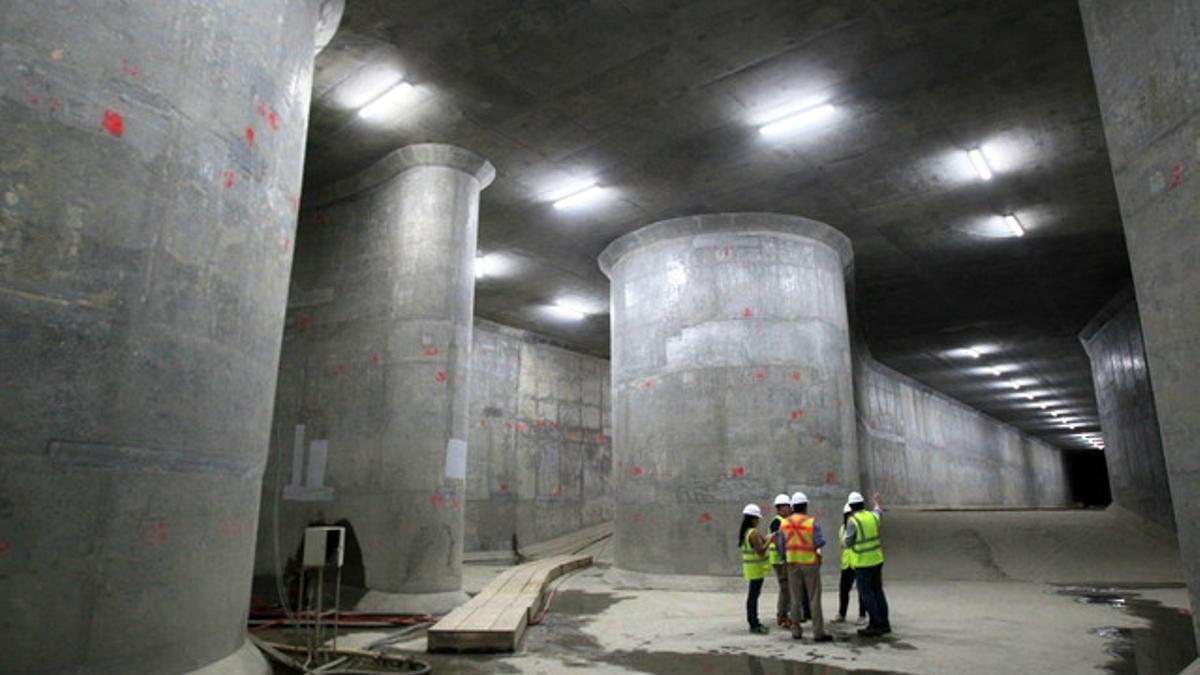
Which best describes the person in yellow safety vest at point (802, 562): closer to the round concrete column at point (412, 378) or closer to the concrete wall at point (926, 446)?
the round concrete column at point (412, 378)

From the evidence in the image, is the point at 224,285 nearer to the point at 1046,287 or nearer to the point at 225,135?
the point at 225,135

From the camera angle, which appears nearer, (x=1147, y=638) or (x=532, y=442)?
(x=1147, y=638)

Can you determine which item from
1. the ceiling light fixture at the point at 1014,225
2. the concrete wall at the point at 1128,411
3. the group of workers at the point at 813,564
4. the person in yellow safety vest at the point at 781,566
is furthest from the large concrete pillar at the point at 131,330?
the concrete wall at the point at 1128,411

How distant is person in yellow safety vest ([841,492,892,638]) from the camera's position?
859 centimetres

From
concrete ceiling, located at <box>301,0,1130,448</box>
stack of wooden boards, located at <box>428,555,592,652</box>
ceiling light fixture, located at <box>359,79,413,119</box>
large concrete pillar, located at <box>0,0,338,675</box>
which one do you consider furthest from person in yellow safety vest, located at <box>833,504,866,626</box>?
ceiling light fixture, located at <box>359,79,413,119</box>

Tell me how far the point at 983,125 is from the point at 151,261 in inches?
464

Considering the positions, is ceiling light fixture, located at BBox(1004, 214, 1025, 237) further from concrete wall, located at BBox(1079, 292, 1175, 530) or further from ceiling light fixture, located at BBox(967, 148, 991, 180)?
concrete wall, located at BBox(1079, 292, 1175, 530)

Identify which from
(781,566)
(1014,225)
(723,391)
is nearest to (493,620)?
(781,566)

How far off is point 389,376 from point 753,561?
6204 mm

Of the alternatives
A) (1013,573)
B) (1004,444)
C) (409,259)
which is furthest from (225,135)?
(1004,444)

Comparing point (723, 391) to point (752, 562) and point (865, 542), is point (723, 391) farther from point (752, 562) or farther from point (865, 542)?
point (865, 542)

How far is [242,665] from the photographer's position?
→ 582 centimetres

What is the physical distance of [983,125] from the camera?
1183cm

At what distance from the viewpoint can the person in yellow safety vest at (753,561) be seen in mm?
9008
